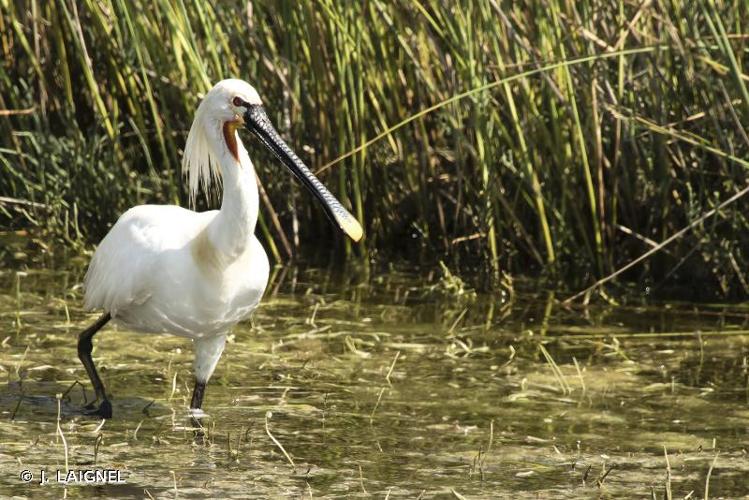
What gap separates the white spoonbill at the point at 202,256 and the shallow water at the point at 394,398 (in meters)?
0.30

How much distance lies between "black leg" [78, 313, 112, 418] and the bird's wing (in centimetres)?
7

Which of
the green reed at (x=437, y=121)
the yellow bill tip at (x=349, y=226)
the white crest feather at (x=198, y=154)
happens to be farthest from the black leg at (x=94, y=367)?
the green reed at (x=437, y=121)

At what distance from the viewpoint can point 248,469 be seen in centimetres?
414

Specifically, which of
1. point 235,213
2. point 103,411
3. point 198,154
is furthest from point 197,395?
point 198,154

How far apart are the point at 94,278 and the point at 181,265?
528 millimetres

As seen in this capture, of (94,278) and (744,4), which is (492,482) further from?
(744,4)

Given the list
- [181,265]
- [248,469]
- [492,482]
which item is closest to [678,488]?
[492,482]

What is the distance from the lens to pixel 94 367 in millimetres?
4895

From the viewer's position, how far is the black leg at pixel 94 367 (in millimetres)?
4664

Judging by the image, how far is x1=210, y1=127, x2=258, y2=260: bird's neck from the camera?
445 centimetres

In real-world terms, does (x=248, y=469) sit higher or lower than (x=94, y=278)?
lower

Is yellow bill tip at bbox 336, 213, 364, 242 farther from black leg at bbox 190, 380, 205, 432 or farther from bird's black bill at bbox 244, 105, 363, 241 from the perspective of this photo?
black leg at bbox 190, 380, 205, 432

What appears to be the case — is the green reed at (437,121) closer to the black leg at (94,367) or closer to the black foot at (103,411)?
the black leg at (94,367)

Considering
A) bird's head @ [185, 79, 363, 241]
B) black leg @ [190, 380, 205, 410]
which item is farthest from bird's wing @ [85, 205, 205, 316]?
black leg @ [190, 380, 205, 410]
